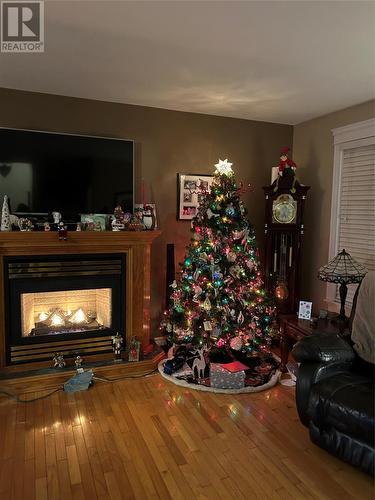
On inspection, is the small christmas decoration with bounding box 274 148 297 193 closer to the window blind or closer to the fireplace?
the window blind

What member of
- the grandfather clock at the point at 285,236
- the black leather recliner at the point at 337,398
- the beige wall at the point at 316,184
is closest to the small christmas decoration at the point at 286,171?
the grandfather clock at the point at 285,236

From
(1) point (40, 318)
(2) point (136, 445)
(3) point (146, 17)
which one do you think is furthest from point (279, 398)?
(3) point (146, 17)

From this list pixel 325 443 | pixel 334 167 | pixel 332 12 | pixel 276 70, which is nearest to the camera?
pixel 332 12

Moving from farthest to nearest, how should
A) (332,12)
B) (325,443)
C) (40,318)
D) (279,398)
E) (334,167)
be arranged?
1. (334,167)
2. (40,318)
3. (279,398)
4. (325,443)
5. (332,12)

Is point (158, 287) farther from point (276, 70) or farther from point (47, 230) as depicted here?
point (276, 70)

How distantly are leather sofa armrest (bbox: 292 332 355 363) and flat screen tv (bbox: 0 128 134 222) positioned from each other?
211 cm

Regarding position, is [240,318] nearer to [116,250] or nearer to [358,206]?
[116,250]

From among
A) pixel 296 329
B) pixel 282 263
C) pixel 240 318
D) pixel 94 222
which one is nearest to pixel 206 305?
pixel 240 318

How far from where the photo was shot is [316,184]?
395 centimetres

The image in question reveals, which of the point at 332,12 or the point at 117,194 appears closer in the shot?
the point at 332,12

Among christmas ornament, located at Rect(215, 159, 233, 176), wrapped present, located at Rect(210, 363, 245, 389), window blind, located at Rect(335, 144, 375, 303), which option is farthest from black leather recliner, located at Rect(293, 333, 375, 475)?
christmas ornament, located at Rect(215, 159, 233, 176)

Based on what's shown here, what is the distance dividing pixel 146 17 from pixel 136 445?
101 inches

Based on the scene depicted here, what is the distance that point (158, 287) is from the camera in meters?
3.86

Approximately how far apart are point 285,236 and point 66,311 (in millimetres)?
2349
